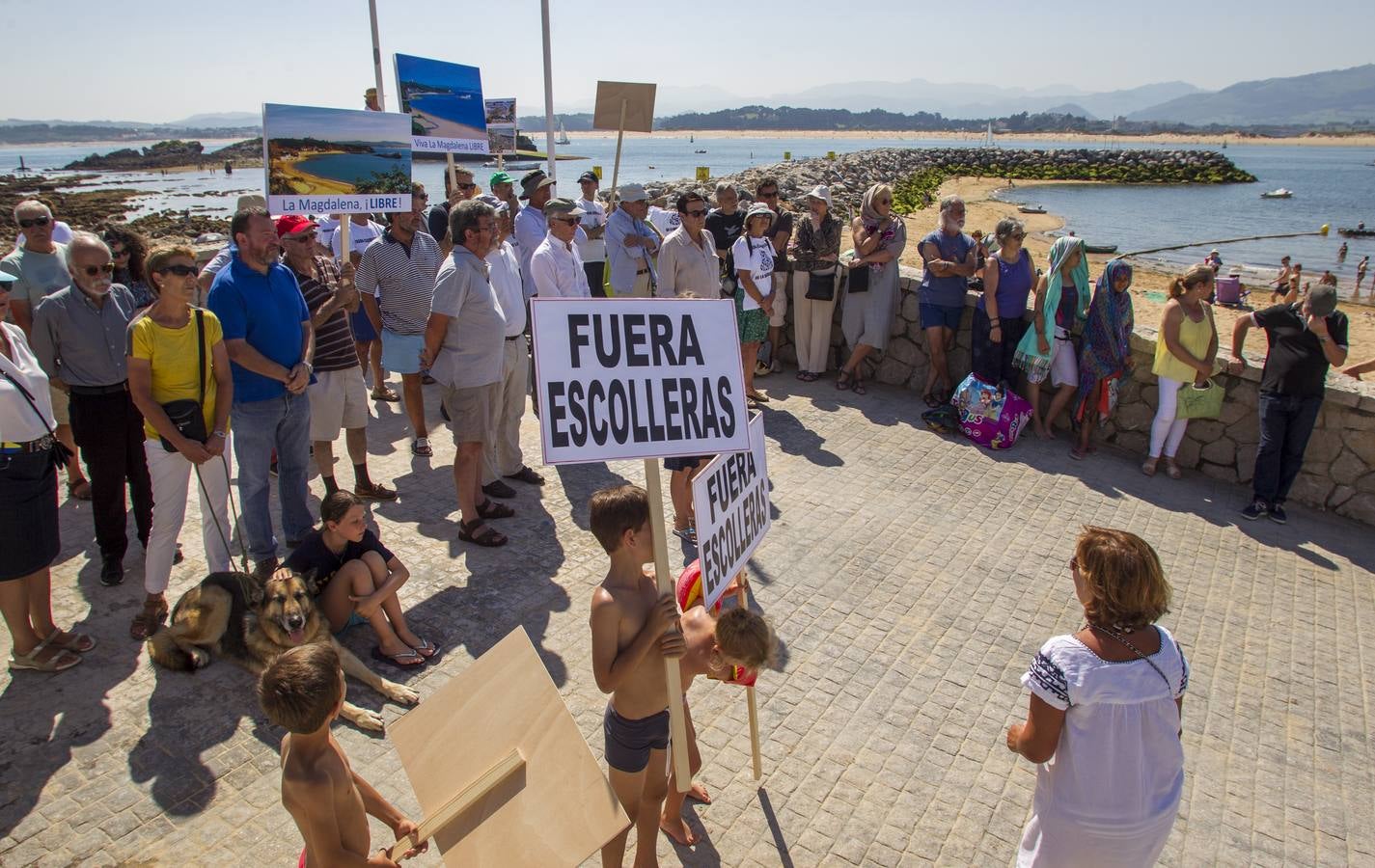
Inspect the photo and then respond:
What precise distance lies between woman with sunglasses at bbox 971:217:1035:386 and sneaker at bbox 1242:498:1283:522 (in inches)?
89.1

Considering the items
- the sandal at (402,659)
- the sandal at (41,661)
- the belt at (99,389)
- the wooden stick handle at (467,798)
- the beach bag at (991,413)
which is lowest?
the sandal at (402,659)

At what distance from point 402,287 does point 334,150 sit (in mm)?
1146

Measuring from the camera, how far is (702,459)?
18.3 ft

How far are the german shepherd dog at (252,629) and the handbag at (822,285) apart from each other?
630cm

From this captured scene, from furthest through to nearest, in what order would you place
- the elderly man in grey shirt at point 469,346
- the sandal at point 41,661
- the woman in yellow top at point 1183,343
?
the woman in yellow top at point 1183,343, the elderly man in grey shirt at point 469,346, the sandal at point 41,661

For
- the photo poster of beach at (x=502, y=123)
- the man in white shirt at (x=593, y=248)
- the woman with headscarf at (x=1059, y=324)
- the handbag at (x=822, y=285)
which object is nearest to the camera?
the woman with headscarf at (x=1059, y=324)

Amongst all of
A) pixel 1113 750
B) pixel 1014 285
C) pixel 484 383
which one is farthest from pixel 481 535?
pixel 1014 285

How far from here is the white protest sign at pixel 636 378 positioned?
275 cm

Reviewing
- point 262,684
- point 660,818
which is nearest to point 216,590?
point 262,684

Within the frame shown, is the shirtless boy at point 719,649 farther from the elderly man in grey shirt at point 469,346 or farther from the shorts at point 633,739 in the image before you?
the elderly man in grey shirt at point 469,346

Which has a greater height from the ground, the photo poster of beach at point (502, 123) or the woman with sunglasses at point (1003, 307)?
the photo poster of beach at point (502, 123)

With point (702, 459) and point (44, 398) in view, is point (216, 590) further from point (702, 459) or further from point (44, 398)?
point (702, 459)

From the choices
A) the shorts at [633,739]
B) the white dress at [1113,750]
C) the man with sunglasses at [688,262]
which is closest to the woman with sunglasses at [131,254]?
the man with sunglasses at [688,262]

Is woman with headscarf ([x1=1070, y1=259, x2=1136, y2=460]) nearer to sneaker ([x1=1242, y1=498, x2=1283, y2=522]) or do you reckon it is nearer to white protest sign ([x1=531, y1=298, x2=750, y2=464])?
sneaker ([x1=1242, y1=498, x2=1283, y2=522])
